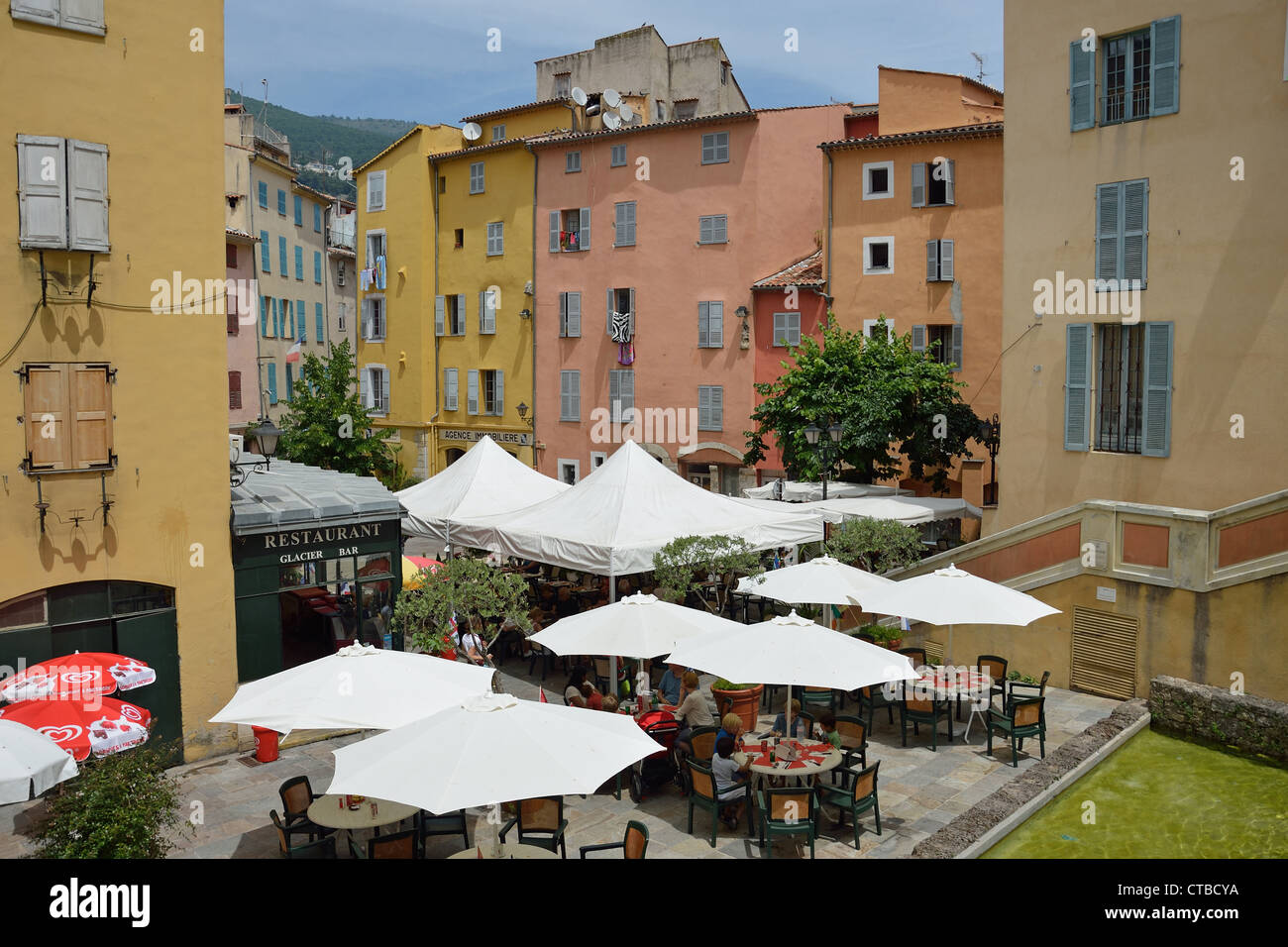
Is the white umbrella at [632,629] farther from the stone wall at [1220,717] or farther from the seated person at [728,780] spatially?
the stone wall at [1220,717]

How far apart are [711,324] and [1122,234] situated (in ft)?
53.7

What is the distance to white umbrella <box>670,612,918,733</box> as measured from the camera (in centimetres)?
925

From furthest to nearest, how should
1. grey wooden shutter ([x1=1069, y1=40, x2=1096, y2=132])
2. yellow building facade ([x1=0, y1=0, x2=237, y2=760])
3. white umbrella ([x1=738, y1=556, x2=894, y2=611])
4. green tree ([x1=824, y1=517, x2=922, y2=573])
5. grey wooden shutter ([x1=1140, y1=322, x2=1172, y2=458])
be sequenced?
grey wooden shutter ([x1=1069, y1=40, x2=1096, y2=132]), grey wooden shutter ([x1=1140, y1=322, x2=1172, y2=458]), green tree ([x1=824, y1=517, x2=922, y2=573]), white umbrella ([x1=738, y1=556, x2=894, y2=611]), yellow building facade ([x1=0, y1=0, x2=237, y2=760])

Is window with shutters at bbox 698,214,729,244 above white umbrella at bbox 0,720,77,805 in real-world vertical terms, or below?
above

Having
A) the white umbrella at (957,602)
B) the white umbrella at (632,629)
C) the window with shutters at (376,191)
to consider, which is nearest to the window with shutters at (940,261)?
the white umbrella at (957,602)

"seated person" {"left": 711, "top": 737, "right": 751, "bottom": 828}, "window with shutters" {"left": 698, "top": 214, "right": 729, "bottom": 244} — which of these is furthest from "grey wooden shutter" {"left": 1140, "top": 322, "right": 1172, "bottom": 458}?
"window with shutters" {"left": 698, "top": 214, "right": 729, "bottom": 244}

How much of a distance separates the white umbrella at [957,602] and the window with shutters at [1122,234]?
7642 mm

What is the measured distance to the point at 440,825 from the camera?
916 centimetres

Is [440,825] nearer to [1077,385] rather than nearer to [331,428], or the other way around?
[1077,385]

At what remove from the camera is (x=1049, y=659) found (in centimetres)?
1455

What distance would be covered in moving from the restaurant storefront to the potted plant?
5.39 meters

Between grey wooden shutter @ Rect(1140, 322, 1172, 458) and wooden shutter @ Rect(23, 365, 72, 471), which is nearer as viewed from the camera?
wooden shutter @ Rect(23, 365, 72, 471)

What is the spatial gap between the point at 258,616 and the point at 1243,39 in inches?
674

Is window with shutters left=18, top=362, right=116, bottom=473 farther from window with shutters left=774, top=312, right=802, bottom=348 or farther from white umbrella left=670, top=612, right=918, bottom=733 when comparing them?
window with shutters left=774, top=312, right=802, bottom=348
